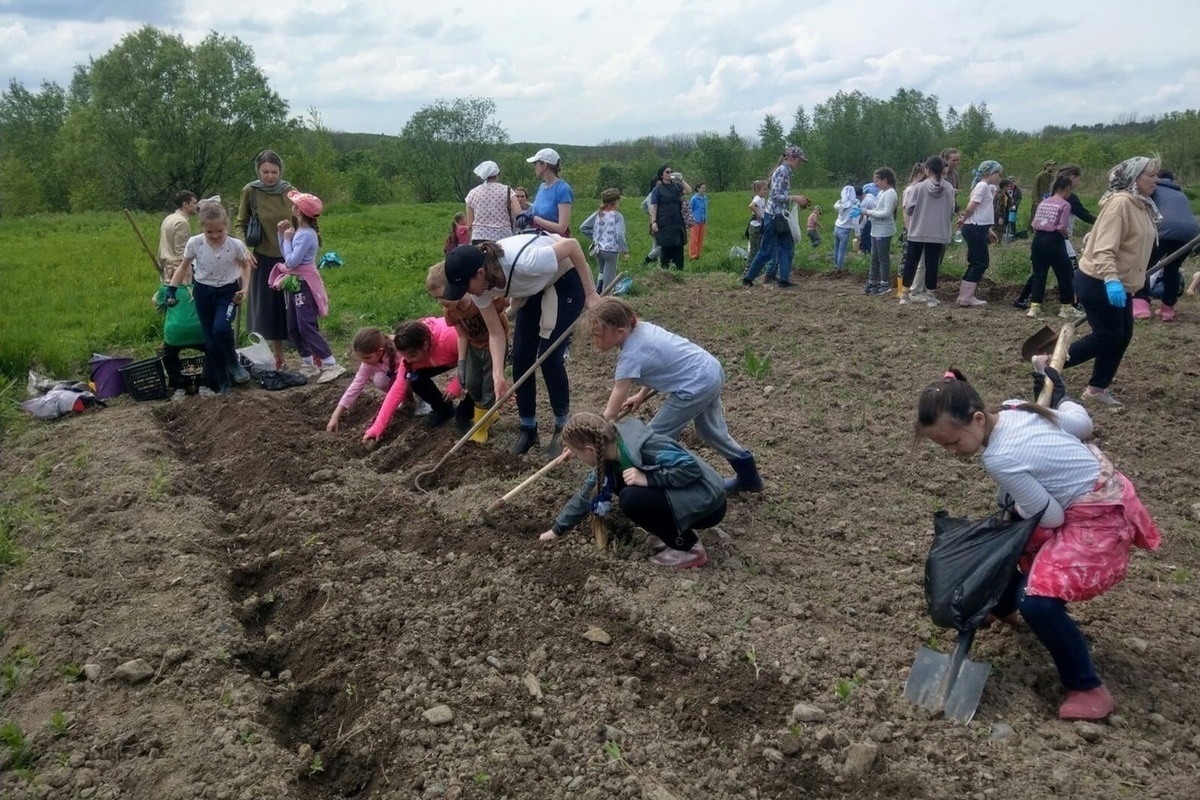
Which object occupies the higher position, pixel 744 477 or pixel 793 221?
pixel 793 221

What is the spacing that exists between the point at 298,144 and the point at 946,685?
150 feet

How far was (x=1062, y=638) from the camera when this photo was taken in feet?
9.99

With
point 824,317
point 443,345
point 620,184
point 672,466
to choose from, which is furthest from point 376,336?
point 620,184

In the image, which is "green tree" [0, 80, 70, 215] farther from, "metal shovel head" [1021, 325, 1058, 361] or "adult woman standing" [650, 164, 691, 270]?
"metal shovel head" [1021, 325, 1058, 361]

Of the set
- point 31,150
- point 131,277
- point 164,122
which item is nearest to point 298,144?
point 164,122

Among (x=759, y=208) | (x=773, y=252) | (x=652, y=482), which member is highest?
(x=759, y=208)

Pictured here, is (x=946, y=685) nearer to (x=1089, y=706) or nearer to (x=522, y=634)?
(x=1089, y=706)

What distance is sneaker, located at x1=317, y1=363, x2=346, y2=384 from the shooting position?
25.5 feet

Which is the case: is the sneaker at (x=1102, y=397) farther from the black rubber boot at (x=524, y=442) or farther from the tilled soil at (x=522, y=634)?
the black rubber boot at (x=524, y=442)

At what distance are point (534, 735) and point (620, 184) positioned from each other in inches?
1902

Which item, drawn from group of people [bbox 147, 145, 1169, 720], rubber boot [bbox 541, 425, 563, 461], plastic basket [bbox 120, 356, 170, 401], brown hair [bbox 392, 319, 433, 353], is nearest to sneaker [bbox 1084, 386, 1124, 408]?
group of people [bbox 147, 145, 1169, 720]

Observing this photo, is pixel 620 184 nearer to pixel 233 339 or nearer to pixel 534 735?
pixel 233 339

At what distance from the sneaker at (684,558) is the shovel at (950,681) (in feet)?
3.66

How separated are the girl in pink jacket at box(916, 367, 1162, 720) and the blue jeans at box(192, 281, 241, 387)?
5.92 meters
